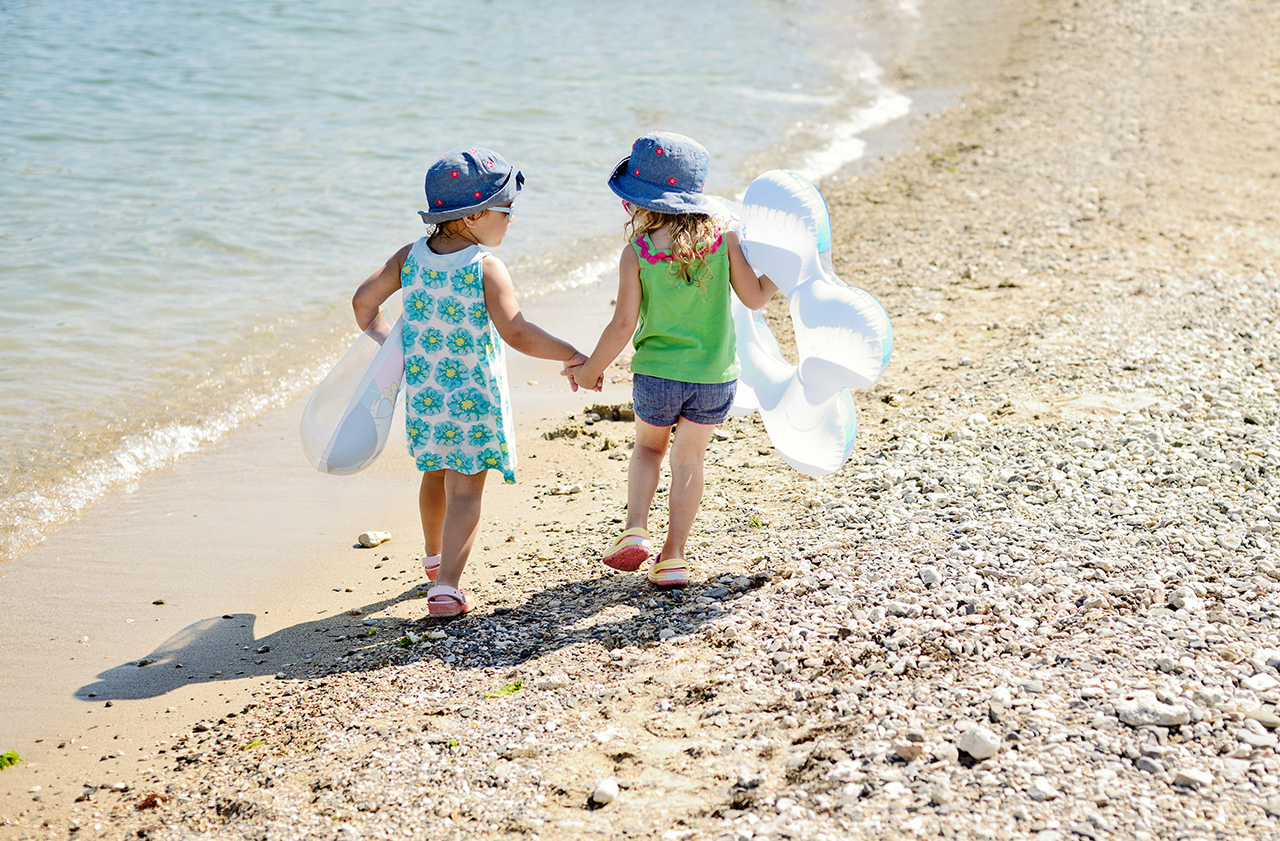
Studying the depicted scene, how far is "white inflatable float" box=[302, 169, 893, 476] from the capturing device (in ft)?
12.5

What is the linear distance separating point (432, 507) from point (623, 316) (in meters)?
1.17

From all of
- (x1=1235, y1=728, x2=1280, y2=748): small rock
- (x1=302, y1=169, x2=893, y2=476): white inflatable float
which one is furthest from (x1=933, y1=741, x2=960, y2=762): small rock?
(x1=302, y1=169, x2=893, y2=476): white inflatable float

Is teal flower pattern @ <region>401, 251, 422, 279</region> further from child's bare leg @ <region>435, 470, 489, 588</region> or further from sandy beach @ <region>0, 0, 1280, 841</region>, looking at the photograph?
sandy beach @ <region>0, 0, 1280, 841</region>

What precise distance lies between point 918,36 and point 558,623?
20987mm

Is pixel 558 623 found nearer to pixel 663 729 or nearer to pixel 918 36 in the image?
pixel 663 729

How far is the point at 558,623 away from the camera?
3.94 meters

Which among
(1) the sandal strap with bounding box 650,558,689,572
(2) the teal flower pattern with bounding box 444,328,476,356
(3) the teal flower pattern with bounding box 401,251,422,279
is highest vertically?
(3) the teal flower pattern with bounding box 401,251,422,279

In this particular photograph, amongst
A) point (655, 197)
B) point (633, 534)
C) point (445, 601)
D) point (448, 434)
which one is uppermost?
point (655, 197)

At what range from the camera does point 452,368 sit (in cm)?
398

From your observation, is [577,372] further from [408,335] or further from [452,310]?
[408,335]

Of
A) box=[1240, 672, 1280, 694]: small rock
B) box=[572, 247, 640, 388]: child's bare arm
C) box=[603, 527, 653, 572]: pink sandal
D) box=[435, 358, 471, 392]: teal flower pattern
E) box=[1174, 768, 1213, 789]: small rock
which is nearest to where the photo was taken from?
box=[1174, 768, 1213, 789]: small rock

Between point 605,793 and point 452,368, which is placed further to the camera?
point 452,368

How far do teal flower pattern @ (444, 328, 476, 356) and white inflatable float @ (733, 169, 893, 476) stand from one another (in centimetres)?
109

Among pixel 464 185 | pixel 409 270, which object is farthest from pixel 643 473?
pixel 464 185
